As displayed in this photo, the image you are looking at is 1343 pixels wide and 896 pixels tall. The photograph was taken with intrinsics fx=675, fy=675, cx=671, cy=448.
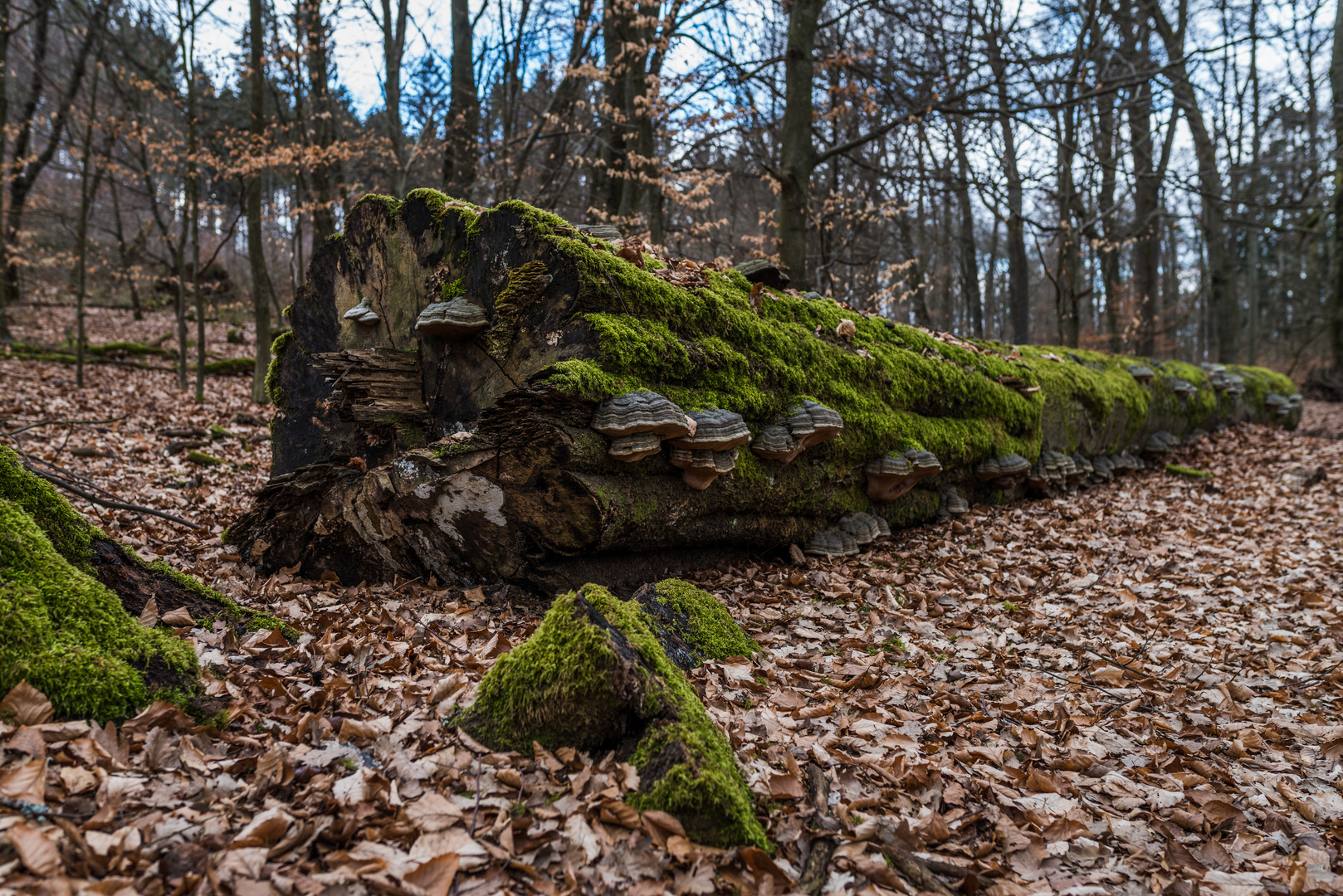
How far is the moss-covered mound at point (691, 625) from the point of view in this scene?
3.60 meters

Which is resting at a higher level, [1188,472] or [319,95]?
[319,95]

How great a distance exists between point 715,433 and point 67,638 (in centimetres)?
Answer: 322

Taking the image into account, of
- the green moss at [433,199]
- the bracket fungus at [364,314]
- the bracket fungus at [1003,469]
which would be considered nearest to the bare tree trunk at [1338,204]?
the bracket fungus at [1003,469]

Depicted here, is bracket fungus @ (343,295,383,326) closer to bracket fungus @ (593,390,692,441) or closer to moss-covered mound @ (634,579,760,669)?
bracket fungus @ (593,390,692,441)

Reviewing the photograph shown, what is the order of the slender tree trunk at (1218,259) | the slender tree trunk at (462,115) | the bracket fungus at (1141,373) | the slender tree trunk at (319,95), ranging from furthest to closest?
the slender tree trunk at (1218,259), the slender tree trunk at (462,115), the slender tree trunk at (319,95), the bracket fungus at (1141,373)

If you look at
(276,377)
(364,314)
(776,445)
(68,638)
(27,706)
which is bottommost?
A: (27,706)

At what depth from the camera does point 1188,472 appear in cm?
961

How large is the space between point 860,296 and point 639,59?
11536 millimetres

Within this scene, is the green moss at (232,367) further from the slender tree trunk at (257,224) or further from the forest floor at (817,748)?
the forest floor at (817,748)

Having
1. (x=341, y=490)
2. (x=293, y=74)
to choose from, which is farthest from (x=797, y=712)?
(x=293, y=74)

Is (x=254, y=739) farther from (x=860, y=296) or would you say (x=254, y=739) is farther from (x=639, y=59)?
(x=860, y=296)

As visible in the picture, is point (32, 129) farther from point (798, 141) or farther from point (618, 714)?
point (618, 714)

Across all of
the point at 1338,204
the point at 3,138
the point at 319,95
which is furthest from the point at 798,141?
the point at 3,138

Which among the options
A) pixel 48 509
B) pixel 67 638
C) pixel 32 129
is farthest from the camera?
pixel 32 129
